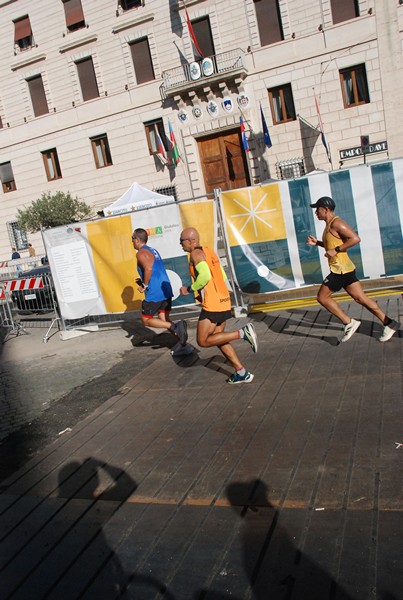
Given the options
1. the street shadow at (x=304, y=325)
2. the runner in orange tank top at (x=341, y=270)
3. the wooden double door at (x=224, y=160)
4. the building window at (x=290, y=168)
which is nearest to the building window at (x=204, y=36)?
the wooden double door at (x=224, y=160)

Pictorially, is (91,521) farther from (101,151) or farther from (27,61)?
(27,61)

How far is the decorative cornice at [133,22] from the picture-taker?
25156 millimetres

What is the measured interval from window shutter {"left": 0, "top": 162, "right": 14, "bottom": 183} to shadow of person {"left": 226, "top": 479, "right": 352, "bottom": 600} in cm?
3099

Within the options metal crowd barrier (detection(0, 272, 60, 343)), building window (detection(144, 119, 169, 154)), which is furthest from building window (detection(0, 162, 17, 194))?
metal crowd barrier (detection(0, 272, 60, 343))

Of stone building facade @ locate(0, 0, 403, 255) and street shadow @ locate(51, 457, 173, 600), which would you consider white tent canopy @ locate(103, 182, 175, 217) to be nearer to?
stone building facade @ locate(0, 0, 403, 255)

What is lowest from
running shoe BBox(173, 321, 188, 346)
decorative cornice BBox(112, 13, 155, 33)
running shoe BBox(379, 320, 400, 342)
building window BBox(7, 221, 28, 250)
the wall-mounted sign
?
running shoe BBox(379, 320, 400, 342)

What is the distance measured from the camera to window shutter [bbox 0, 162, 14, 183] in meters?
31.1

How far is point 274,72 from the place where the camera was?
23391 millimetres

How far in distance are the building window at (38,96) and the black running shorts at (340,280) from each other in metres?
26.3

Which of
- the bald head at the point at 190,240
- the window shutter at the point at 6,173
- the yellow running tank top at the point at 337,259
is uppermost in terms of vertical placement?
the window shutter at the point at 6,173

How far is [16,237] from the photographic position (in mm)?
31734

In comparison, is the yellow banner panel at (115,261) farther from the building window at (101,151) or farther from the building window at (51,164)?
the building window at (51,164)

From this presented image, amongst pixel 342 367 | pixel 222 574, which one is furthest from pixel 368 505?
pixel 342 367

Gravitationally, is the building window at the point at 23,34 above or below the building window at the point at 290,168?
above
